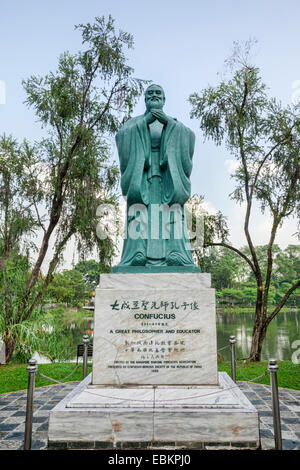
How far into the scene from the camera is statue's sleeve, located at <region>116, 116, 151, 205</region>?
14.9 ft

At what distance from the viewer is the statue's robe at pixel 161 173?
4.46 m

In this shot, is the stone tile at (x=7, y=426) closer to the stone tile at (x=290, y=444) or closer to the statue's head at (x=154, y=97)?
the stone tile at (x=290, y=444)

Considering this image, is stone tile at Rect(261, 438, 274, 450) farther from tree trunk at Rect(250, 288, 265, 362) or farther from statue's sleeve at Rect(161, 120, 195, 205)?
tree trunk at Rect(250, 288, 265, 362)

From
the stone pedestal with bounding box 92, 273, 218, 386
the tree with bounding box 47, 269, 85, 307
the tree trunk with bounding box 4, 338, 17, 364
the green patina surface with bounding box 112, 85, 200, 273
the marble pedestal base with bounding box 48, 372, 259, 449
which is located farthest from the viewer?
the tree with bounding box 47, 269, 85, 307

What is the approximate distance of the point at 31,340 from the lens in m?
8.93

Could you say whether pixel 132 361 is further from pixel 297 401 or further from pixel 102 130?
pixel 102 130

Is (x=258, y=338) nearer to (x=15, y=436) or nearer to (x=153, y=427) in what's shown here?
(x=153, y=427)

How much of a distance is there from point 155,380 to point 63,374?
4.61 meters

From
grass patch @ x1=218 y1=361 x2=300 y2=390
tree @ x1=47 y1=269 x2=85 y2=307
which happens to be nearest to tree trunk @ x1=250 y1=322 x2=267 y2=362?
grass patch @ x1=218 y1=361 x2=300 y2=390

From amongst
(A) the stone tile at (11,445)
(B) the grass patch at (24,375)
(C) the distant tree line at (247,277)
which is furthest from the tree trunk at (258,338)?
(C) the distant tree line at (247,277)

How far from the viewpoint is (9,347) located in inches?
352

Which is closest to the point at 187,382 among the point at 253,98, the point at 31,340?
the point at 31,340

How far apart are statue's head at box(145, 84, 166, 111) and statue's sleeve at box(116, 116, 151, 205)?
0.24 meters
